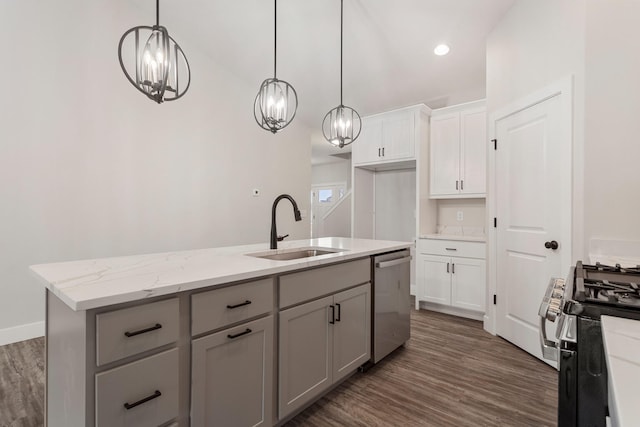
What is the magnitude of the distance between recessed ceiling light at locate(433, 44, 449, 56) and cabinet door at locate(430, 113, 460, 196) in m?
0.74

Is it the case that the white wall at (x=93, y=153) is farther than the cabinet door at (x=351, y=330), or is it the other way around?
the white wall at (x=93, y=153)

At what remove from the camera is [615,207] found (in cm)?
195

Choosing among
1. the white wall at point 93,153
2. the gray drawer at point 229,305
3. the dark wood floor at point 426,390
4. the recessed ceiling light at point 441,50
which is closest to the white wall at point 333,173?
the white wall at point 93,153

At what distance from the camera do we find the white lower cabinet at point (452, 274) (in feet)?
11.2

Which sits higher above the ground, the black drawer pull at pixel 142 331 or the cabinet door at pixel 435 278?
the black drawer pull at pixel 142 331

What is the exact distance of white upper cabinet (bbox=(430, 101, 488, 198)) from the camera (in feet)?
12.0

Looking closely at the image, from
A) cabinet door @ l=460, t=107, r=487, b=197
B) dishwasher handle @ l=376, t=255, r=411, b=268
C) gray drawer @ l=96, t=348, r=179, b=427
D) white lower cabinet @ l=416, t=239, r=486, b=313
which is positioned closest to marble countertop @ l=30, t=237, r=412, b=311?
A: gray drawer @ l=96, t=348, r=179, b=427

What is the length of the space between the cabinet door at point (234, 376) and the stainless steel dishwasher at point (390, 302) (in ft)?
3.43

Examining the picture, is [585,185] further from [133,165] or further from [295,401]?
[133,165]

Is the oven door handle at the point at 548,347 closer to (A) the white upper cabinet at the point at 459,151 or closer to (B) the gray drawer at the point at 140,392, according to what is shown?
(B) the gray drawer at the point at 140,392

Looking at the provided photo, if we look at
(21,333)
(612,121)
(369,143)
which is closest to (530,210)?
(612,121)

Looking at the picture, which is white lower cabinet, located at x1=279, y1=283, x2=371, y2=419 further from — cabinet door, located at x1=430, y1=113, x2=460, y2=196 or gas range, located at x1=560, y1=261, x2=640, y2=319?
cabinet door, located at x1=430, y1=113, x2=460, y2=196

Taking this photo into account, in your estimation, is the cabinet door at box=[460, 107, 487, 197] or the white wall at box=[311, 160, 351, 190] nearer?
the cabinet door at box=[460, 107, 487, 197]

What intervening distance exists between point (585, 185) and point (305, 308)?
2019mm
